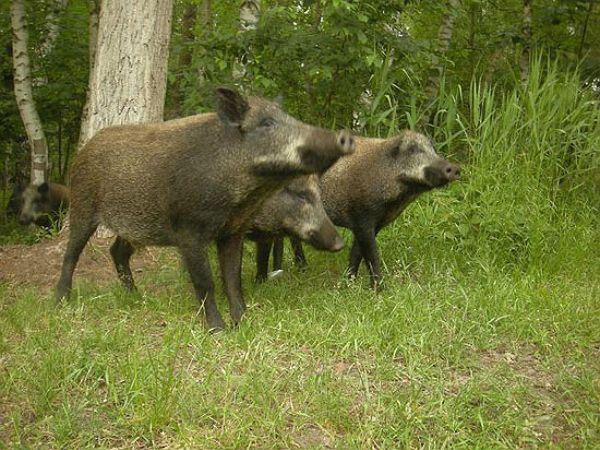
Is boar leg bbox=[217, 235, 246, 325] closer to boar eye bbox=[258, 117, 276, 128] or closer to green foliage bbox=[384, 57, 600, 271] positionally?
boar eye bbox=[258, 117, 276, 128]

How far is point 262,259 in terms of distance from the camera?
19.6 ft

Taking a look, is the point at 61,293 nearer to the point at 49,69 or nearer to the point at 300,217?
the point at 300,217

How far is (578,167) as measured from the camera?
7.00 metres

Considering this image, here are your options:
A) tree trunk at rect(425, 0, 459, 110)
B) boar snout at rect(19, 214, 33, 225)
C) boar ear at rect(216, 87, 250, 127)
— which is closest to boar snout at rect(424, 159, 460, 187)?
boar ear at rect(216, 87, 250, 127)

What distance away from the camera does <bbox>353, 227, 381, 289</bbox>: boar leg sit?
18.9 ft

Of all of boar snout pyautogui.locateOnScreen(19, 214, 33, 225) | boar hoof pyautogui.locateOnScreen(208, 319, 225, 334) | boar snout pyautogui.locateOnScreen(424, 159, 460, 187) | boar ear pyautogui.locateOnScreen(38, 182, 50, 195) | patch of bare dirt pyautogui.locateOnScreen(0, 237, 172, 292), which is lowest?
boar snout pyautogui.locateOnScreen(19, 214, 33, 225)

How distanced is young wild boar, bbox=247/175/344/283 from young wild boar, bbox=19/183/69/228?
21.1 ft

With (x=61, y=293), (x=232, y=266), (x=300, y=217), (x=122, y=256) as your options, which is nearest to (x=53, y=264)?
(x=122, y=256)

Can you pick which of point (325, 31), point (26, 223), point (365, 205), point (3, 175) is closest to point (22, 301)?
point (365, 205)

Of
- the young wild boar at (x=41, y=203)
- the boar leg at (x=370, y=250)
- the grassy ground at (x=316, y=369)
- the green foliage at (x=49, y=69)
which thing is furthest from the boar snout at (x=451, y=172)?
the green foliage at (x=49, y=69)

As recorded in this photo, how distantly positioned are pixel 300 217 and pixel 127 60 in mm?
2475

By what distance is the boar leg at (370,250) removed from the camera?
5748 mm

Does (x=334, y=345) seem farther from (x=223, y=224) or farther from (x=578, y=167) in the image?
(x=578, y=167)

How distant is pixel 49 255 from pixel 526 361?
4.24 m
